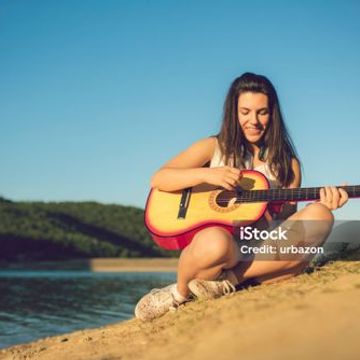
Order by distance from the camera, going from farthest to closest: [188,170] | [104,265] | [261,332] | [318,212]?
[104,265] < [188,170] < [318,212] < [261,332]

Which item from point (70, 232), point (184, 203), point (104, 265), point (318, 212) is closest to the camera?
point (318, 212)

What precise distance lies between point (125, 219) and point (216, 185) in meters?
61.2

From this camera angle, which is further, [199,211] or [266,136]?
[266,136]

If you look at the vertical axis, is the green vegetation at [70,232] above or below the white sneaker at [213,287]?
below

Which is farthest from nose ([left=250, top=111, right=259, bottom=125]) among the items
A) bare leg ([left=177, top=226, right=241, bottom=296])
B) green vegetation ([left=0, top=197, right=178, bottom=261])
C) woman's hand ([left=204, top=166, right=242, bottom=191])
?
green vegetation ([left=0, top=197, right=178, bottom=261])

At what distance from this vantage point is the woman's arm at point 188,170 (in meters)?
3.52

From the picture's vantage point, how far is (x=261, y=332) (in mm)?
1922

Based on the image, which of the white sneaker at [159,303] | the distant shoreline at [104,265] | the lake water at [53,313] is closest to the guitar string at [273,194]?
the white sneaker at [159,303]

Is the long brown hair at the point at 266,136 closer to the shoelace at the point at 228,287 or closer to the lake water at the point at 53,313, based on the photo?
the shoelace at the point at 228,287

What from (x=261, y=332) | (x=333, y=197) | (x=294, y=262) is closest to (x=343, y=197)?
(x=333, y=197)

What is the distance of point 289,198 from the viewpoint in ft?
11.5

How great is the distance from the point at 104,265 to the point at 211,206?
4437 centimetres

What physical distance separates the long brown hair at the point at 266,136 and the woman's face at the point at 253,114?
35 millimetres

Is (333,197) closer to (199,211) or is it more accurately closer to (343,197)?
(343,197)
